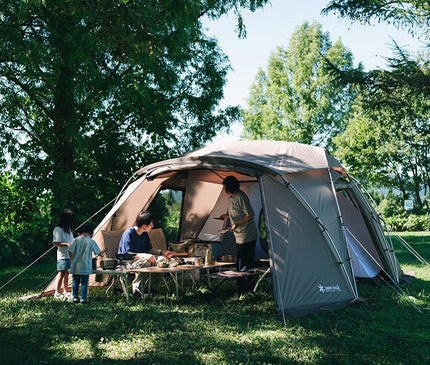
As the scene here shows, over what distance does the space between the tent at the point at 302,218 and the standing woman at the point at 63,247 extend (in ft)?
3.29

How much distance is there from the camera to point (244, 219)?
309 inches

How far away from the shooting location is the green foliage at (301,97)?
3023cm

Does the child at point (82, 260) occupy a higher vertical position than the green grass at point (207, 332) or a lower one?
higher

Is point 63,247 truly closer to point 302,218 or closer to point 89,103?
point 302,218

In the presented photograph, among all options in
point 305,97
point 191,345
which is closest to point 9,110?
point 191,345

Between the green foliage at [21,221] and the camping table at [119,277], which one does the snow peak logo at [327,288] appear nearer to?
the camping table at [119,277]

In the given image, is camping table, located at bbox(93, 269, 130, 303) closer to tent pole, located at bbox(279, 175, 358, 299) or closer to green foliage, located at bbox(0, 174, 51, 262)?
tent pole, located at bbox(279, 175, 358, 299)

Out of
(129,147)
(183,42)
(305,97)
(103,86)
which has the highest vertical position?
(305,97)

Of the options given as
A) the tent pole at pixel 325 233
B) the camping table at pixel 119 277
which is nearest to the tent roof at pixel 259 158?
the tent pole at pixel 325 233

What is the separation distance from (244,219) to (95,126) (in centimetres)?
703

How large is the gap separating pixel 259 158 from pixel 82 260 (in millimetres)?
2802

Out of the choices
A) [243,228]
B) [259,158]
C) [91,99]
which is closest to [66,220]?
[243,228]

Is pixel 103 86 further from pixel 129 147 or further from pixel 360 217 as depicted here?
pixel 360 217

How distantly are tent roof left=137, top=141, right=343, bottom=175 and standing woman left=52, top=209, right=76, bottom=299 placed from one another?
155 centimetres
